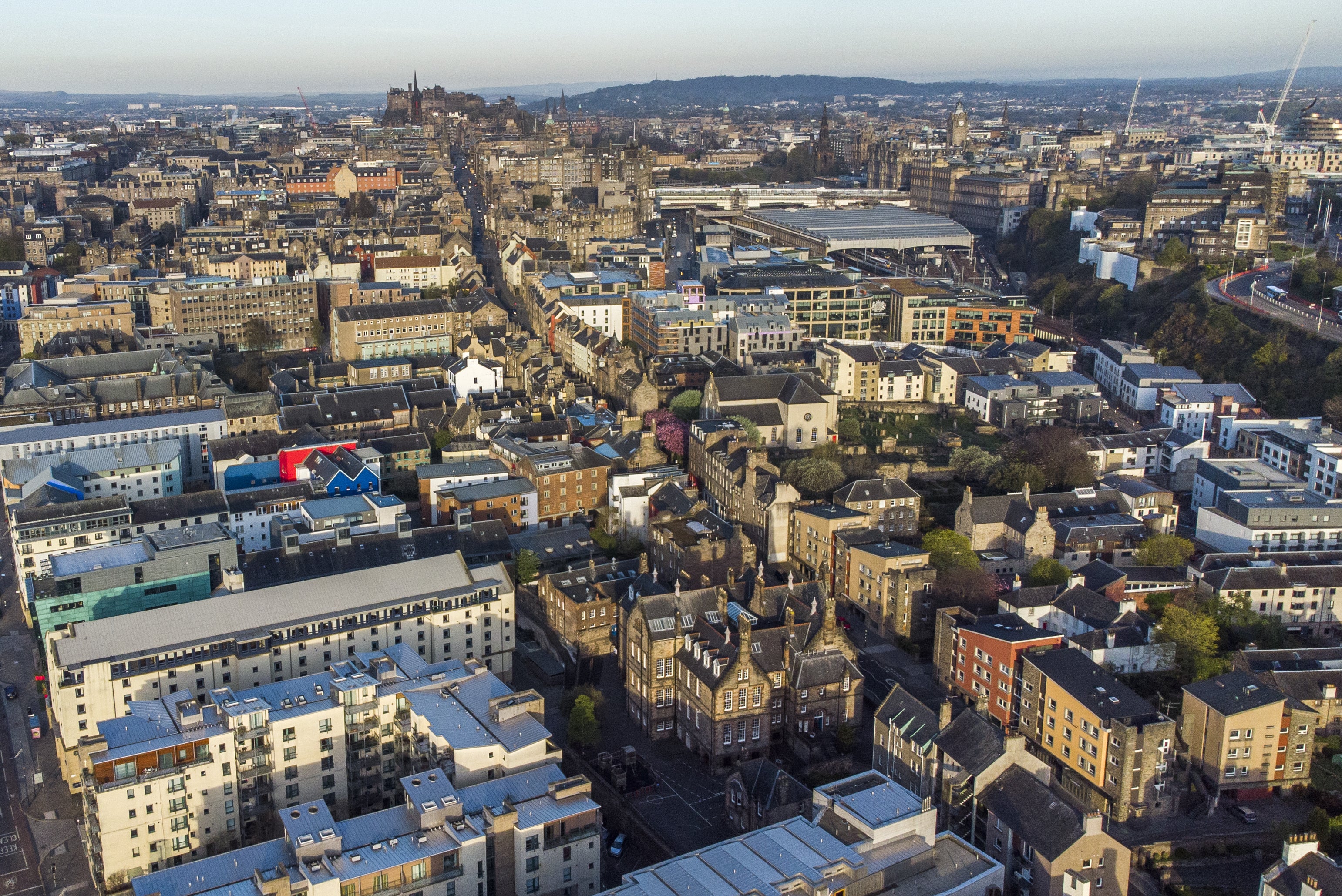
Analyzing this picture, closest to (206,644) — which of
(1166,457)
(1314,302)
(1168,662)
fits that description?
(1168,662)

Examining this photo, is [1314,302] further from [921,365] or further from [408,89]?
[408,89]

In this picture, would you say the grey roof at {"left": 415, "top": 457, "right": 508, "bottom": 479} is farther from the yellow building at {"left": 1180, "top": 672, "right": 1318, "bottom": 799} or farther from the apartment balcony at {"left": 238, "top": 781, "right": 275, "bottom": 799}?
the yellow building at {"left": 1180, "top": 672, "right": 1318, "bottom": 799}

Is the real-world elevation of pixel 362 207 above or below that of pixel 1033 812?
above

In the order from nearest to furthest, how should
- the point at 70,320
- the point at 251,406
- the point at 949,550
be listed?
the point at 949,550, the point at 251,406, the point at 70,320

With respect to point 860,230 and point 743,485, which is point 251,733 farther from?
point 860,230

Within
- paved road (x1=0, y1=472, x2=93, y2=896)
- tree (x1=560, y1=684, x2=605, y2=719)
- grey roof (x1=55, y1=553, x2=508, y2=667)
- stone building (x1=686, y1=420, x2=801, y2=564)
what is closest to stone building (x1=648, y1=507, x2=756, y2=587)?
stone building (x1=686, y1=420, x2=801, y2=564)

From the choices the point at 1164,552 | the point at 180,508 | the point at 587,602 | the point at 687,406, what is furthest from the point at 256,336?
the point at 1164,552

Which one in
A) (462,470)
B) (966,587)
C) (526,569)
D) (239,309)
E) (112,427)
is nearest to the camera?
(966,587)

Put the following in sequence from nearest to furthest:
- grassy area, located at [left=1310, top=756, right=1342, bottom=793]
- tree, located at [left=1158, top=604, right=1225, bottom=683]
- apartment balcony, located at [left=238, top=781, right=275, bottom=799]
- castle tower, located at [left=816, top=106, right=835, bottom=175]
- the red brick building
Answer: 1. apartment balcony, located at [left=238, top=781, right=275, bottom=799]
2. grassy area, located at [left=1310, top=756, right=1342, bottom=793]
3. the red brick building
4. tree, located at [left=1158, top=604, right=1225, bottom=683]
5. castle tower, located at [left=816, top=106, right=835, bottom=175]
